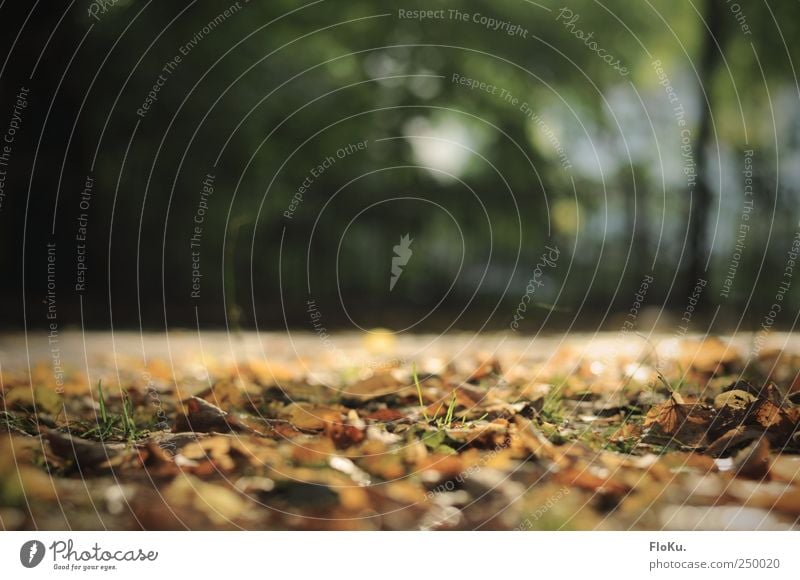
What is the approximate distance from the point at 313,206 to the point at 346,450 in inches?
32.5

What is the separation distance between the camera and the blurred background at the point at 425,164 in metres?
1.93

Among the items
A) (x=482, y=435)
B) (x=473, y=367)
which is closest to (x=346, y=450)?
(x=482, y=435)

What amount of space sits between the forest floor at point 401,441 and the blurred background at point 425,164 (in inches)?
9.6

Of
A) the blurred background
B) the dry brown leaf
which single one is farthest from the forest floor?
the blurred background

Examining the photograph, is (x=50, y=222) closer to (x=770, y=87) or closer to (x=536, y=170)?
(x=536, y=170)

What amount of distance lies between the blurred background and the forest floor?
24 centimetres

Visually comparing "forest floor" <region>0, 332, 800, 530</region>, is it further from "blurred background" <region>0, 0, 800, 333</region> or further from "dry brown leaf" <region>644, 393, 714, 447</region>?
Answer: "blurred background" <region>0, 0, 800, 333</region>

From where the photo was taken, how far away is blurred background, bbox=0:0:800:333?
1.93m

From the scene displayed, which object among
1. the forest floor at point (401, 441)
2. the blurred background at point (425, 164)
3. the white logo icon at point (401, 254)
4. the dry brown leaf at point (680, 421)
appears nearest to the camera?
the forest floor at point (401, 441)

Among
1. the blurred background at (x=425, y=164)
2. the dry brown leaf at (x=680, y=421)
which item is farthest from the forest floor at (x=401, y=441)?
the blurred background at (x=425, y=164)

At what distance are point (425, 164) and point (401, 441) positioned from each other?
2.84ft

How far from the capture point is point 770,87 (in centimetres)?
191
